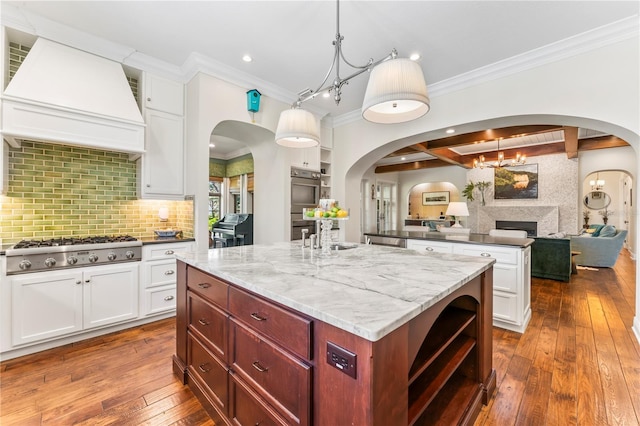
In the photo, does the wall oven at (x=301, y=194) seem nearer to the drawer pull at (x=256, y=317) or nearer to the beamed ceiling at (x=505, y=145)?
the beamed ceiling at (x=505, y=145)

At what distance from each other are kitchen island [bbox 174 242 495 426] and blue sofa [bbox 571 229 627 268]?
6140mm

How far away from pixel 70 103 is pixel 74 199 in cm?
104

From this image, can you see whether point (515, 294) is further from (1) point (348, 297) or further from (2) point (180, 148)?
(2) point (180, 148)

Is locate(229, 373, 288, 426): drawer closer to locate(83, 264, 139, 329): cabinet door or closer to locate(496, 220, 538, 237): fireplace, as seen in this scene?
locate(83, 264, 139, 329): cabinet door

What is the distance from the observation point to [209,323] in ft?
5.45

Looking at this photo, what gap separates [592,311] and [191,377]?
447cm

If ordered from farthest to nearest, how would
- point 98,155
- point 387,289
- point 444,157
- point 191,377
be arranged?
point 444,157 → point 98,155 → point 191,377 → point 387,289

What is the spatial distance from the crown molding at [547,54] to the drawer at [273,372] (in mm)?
3639

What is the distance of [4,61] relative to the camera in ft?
8.00

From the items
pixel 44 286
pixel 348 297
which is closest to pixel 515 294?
pixel 348 297

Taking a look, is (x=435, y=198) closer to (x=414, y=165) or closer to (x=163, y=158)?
(x=414, y=165)

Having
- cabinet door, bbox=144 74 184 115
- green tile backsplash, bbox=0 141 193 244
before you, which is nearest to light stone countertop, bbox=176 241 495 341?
green tile backsplash, bbox=0 141 193 244

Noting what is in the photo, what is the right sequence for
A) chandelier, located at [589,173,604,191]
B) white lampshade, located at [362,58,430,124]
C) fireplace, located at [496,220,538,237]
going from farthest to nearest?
chandelier, located at [589,173,604,191]
fireplace, located at [496,220,538,237]
white lampshade, located at [362,58,430,124]

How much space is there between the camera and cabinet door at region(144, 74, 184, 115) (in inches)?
125
